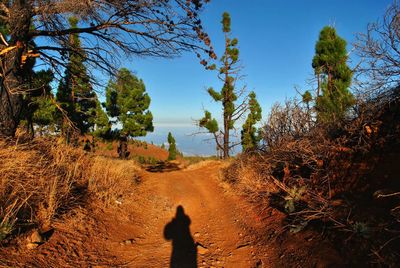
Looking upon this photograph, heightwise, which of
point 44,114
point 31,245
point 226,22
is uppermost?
point 226,22

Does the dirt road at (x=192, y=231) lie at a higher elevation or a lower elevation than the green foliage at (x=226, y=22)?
lower

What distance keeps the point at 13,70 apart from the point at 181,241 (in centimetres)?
498

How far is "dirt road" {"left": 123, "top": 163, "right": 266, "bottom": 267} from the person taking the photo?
4.29 m

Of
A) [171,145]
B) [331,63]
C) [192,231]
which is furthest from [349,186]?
[171,145]

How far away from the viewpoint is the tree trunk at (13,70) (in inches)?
221

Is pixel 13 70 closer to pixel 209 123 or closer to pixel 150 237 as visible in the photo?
pixel 150 237

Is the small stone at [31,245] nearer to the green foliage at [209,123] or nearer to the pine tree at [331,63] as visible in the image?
the pine tree at [331,63]

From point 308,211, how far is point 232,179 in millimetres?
5271

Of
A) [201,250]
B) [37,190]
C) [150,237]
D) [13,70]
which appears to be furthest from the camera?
[13,70]

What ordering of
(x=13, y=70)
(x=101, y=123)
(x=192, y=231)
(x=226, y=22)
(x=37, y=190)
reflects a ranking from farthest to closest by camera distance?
(x=226, y=22), (x=101, y=123), (x=13, y=70), (x=192, y=231), (x=37, y=190)

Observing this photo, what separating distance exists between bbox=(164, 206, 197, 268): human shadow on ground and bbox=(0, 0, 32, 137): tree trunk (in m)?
3.96

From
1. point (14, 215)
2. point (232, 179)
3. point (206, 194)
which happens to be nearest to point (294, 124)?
point (232, 179)

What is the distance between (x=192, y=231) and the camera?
18.7ft

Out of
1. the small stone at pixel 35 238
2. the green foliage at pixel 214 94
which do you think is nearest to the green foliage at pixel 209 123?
the green foliage at pixel 214 94
